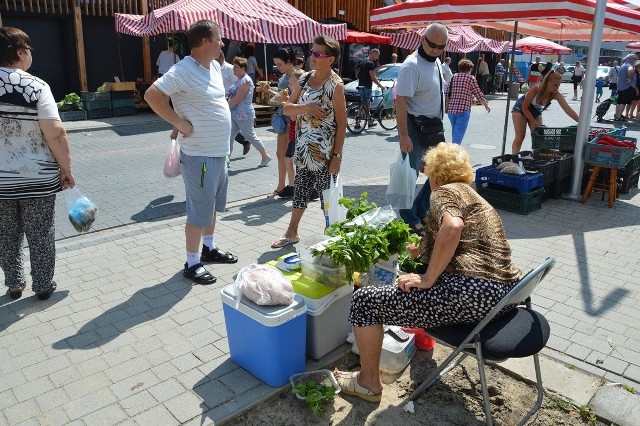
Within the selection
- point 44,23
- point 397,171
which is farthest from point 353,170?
point 44,23

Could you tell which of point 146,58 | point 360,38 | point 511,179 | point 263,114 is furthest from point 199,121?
point 360,38

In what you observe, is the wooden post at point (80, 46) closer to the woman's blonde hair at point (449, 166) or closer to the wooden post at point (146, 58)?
the wooden post at point (146, 58)

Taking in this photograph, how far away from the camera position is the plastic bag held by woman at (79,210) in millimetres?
4055

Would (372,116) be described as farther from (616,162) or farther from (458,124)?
(616,162)

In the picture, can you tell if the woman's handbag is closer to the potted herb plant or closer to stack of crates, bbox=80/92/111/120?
the potted herb plant

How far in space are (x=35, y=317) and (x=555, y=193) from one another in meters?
6.29

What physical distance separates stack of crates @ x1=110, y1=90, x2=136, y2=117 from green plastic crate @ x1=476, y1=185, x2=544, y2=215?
10671 mm

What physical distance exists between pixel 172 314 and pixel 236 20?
986cm

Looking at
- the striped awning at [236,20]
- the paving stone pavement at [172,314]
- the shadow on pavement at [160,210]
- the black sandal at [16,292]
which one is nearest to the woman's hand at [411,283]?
the paving stone pavement at [172,314]

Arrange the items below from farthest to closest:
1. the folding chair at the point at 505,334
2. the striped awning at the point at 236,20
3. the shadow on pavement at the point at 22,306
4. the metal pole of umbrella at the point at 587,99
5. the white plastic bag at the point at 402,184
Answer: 1. the striped awning at the point at 236,20
2. the metal pole of umbrella at the point at 587,99
3. the white plastic bag at the point at 402,184
4. the shadow on pavement at the point at 22,306
5. the folding chair at the point at 505,334

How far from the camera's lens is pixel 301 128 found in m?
4.84

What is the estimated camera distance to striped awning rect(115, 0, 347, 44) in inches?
465

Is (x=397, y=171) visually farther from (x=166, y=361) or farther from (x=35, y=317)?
(x=35, y=317)

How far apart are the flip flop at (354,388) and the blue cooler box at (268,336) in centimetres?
27
